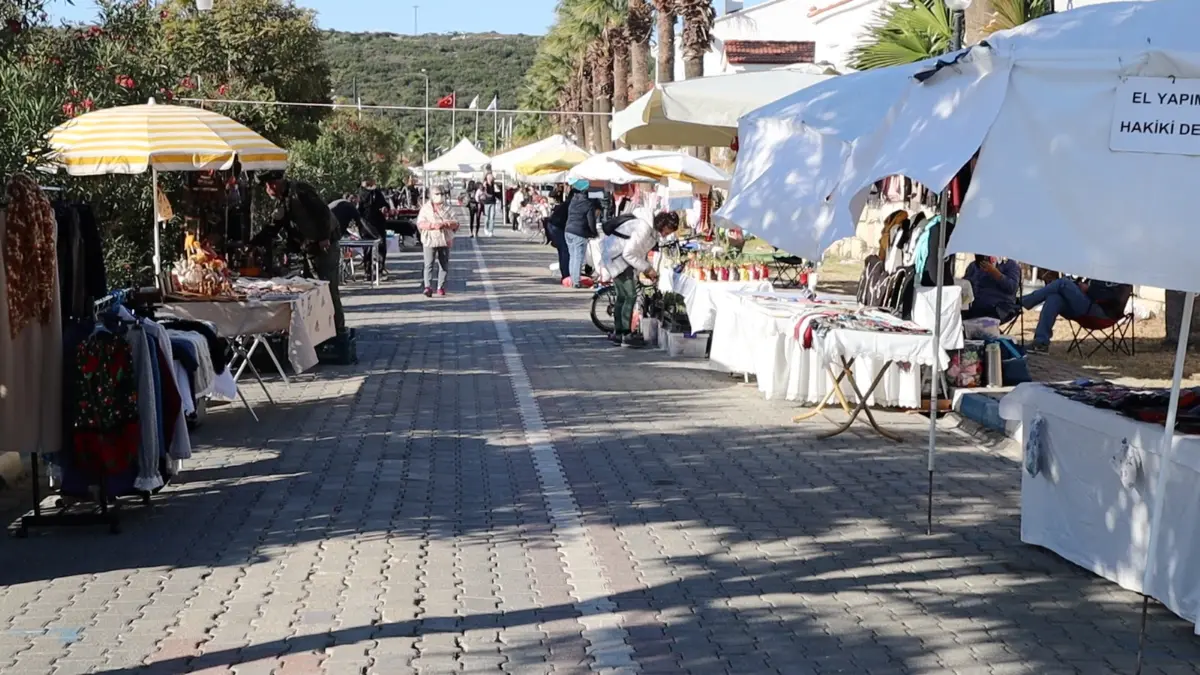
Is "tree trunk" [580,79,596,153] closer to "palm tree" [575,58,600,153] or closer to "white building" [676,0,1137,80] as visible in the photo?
"palm tree" [575,58,600,153]

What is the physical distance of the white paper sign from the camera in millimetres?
5547

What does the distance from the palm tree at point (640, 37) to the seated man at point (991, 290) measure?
2604 cm

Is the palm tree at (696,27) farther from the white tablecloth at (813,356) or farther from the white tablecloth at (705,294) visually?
the white tablecloth at (813,356)

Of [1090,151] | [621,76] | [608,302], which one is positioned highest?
[621,76]

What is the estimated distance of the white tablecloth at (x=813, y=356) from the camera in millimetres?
10891

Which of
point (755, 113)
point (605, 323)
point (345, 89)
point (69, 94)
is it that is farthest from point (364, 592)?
point (345, 89)

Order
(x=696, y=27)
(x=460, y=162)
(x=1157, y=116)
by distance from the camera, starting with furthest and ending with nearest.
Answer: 1. (x=460, y=162)
2. (x=696, y=27)
3. (x=1157, y=116)

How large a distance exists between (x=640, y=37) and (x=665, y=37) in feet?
15.4

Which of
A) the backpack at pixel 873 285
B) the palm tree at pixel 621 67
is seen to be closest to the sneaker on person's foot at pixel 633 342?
the backpack at pixel 873 285

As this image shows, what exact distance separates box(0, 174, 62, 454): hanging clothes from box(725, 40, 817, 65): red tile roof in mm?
41141

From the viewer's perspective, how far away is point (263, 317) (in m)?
12.9

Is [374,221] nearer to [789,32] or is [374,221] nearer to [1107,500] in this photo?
[1107,500]

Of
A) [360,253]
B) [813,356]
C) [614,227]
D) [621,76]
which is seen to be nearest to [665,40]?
[360,253]

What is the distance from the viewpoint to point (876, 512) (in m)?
8.59
